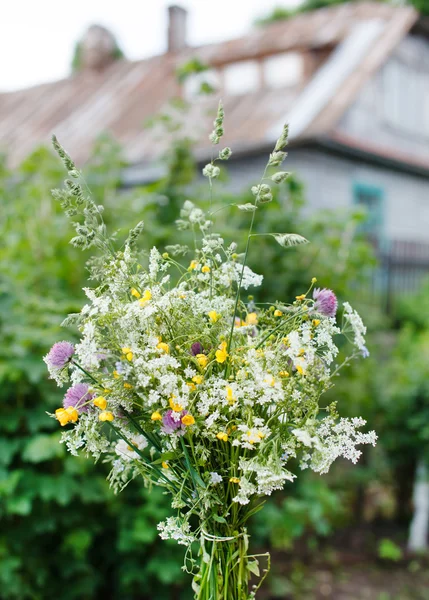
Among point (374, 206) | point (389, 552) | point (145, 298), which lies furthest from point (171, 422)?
point (374, 206)

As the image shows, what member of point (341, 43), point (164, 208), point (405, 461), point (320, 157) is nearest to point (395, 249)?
point (320, 157)

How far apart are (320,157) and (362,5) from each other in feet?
11.4

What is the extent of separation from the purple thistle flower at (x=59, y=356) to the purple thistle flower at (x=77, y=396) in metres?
0.06

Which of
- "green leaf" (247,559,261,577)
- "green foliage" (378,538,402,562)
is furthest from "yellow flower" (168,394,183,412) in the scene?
"green foliage" (378,538,402,562)

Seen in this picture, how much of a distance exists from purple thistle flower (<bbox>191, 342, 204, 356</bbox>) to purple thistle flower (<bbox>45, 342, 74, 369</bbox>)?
0.26 meters

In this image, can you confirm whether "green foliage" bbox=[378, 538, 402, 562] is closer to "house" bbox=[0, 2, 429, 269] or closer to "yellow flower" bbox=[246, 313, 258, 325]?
"yellow flower" bbox=[246, 313, 258, 325]

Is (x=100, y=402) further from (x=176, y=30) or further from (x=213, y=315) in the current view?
(x=176, y=30)

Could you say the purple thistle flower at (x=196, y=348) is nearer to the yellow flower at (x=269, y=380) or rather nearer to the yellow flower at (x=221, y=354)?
the yellow flower at (x=221, y=354)

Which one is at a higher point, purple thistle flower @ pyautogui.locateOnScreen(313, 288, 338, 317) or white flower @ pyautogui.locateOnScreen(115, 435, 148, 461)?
purple thistle flower @ pyautogui.locateOnScreen(313, 288, 338, 317)

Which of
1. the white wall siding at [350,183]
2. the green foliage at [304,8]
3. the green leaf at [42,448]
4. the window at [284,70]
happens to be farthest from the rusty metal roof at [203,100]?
the green foliage at [304,8]

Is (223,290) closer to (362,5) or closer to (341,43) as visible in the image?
(341,43)

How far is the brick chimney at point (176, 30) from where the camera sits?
14.3 meters

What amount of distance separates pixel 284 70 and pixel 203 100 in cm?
157

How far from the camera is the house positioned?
10102 mm
